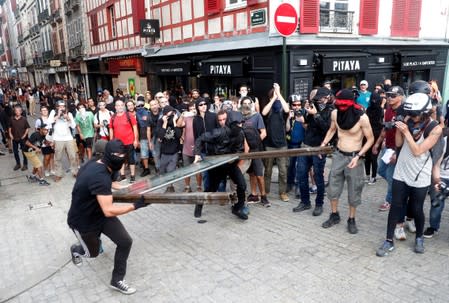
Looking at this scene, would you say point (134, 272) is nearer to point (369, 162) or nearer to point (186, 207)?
point (186, 207)

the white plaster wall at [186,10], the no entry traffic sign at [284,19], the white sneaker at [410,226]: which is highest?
the white plaster wall at [186,10]

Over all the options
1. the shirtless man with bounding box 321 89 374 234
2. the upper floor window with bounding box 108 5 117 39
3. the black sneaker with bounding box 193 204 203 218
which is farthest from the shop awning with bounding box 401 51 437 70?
the upper floor window with bounding box 108 5 117 39

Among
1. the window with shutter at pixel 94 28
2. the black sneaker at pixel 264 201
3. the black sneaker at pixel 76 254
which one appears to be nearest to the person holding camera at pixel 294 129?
the black sneaker at pixel 264 201

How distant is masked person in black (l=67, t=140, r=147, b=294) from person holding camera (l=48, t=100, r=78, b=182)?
4.79 metres

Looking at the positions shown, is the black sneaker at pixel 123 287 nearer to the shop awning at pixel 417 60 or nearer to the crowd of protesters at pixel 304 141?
the crowd of protesters at pixel 304 141

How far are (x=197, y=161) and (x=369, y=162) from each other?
3.69 metres

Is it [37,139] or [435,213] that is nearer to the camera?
[435,213]

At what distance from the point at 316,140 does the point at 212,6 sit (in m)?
7.52

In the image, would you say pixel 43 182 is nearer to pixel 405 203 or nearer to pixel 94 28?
pixel 405 203

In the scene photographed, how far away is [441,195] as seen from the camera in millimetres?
4297

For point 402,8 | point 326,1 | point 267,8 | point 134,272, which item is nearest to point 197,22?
point 267,8

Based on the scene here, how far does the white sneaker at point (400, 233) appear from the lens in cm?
454

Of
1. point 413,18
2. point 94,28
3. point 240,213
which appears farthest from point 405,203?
point 94,28

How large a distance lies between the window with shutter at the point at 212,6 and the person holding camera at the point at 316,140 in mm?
6747
